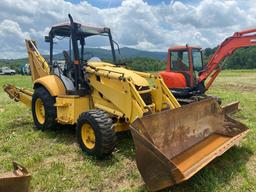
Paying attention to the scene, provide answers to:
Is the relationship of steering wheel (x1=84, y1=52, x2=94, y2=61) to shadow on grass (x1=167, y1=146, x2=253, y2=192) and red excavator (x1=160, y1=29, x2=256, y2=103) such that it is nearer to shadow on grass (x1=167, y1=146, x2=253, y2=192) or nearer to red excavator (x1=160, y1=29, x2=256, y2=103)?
shadow on grass (x1=167, y1=146, x2=253, y2=192)

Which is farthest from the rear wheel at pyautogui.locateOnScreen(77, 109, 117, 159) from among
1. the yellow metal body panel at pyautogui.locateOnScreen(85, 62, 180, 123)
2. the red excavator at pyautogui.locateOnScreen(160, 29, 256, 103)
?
the red excavator at pyautogui.locateOnScreen(160, 29, 256, 103)

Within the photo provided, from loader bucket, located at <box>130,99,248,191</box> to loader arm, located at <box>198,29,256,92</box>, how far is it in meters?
4.13

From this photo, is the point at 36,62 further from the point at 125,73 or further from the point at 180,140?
the point at 180,140

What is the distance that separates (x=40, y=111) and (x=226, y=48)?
6.07 meters

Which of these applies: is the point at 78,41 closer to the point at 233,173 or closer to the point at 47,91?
the point at 47,91

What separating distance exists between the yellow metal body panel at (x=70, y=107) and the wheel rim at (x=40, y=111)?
80 centimetres

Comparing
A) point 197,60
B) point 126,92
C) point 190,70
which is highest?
point 197,60

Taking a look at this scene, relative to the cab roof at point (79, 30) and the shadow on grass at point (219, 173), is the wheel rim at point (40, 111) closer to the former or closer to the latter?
the cab roof at point (79, 30)

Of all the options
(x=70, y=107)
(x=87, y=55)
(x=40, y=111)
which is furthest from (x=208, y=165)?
(x=40, y=111)

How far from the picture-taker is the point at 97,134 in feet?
18.6

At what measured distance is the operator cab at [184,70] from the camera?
1097 cm

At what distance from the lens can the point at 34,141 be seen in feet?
23.3

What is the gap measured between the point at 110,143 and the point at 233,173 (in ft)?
6.78

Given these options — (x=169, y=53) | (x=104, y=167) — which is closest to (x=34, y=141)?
(x=104, y=167)
